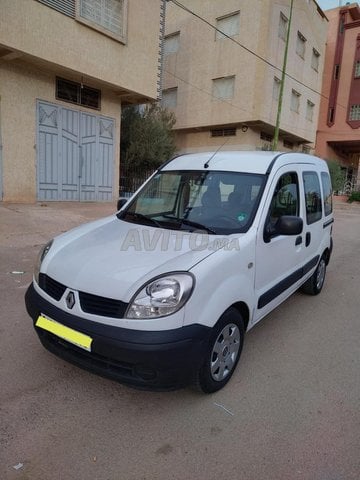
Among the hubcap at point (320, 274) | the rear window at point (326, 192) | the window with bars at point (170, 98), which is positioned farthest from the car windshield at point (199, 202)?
the window with bars at point (170, 98)

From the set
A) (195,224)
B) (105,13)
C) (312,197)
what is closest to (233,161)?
(195,224)

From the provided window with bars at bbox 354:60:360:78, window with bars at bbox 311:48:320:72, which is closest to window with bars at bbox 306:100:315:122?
window with bars at bbox 311:48:320:72

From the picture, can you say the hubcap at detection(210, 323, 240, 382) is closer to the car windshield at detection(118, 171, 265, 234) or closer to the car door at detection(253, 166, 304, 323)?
the car door at detection(253, 166, 304, 323)

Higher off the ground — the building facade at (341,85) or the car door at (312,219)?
the building facade at (341,85)

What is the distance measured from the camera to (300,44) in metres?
22.1

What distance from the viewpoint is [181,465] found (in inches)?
80.0

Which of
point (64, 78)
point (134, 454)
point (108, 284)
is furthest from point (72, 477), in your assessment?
point (64, 78)

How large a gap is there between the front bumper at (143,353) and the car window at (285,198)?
1454 mm

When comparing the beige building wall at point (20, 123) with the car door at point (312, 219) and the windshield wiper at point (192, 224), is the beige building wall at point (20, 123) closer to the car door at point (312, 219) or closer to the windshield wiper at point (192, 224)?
the windshield wiper at point (192, 224)

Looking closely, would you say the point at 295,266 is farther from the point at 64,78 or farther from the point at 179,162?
the point at 64,78

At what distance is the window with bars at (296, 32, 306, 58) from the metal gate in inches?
588

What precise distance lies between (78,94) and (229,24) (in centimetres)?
1212

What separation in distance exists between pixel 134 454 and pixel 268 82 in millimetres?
20533

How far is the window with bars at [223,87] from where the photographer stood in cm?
1997
